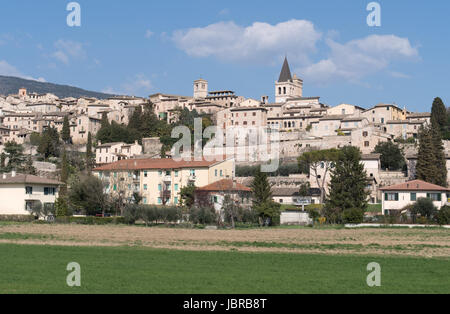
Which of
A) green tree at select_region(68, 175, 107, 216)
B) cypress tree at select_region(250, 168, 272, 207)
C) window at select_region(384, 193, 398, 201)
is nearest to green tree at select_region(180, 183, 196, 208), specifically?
green tree at select_region(68, 175, 107, 216)

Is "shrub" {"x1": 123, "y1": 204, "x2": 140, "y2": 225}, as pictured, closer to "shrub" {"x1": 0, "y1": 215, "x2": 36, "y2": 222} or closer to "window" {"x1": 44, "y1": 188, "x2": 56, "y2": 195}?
"shrub" {"x1": 0, "y1": 215, "x2": 36, "y2": 222}

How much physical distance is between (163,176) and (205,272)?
54.3 metres

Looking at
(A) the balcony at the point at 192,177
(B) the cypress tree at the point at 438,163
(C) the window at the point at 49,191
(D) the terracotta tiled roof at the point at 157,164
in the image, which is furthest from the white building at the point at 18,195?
(B) the cypress tree at the point at 438,163

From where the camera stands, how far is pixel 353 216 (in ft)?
178

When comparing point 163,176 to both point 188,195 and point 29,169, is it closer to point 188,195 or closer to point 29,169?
point 188,195

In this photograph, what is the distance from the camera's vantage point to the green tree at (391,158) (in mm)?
91000

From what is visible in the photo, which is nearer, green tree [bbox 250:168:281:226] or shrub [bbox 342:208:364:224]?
shrub [bbox 342:208:364:224]

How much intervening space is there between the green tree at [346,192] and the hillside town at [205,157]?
→ 2.18 m

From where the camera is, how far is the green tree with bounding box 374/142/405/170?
91.0 metres

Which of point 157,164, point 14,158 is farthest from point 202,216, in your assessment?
point 14,158

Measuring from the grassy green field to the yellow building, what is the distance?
144 ft
